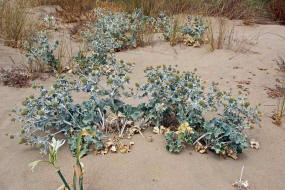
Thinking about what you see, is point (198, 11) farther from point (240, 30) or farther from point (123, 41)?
point (123, 41)

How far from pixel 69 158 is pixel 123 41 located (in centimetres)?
310

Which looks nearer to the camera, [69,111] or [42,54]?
[69,111]

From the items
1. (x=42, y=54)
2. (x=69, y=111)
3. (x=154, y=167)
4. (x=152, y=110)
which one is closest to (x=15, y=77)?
(x=42, y=54)

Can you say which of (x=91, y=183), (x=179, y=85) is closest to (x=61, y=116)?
(x=91, y=183)

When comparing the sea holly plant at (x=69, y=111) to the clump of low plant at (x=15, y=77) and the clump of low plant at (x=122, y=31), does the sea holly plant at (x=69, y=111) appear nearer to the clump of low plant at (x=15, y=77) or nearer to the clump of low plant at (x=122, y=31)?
the clump of low plant at (x=15, y=77)

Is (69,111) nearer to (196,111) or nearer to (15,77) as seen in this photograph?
(196,111)

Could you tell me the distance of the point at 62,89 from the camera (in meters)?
2.38

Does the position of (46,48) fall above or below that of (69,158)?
above

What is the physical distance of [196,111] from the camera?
2.32m

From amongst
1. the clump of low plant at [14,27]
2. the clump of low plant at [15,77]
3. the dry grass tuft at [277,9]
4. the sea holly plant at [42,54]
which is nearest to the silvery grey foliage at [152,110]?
the clump of low plant at [15,77]

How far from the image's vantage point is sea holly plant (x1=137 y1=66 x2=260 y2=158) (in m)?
2.21

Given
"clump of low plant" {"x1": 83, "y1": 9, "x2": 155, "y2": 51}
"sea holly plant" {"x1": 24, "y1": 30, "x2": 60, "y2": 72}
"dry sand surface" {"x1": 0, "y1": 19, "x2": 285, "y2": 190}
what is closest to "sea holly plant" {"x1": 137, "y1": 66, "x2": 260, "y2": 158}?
"dry sand surface" {"x1": 0, "y1": 19, "x2": 285, "y2": 190}

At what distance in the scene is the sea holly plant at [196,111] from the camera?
7.27 feet

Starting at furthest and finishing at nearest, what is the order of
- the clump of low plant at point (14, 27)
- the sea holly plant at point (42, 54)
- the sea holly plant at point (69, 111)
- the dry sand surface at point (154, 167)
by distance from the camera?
the clump of low plant at point (14, 27)
the sea holly plant at point (42, 54)
the sea holly plant at point (69, 111)
the dry sand surface at point (154, 167)
